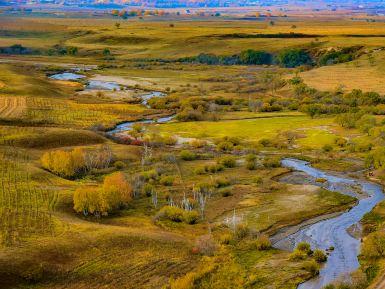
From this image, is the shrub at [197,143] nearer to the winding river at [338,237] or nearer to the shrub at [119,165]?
the shrub at [119,165]

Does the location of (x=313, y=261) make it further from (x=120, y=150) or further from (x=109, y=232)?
(x=120, y=150)

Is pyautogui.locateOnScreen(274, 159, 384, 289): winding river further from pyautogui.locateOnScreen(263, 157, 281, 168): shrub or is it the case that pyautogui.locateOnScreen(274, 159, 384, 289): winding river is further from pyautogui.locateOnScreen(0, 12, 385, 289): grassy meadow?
pyautogui.locateOnScreen(263, 157, 281, 168): shrub

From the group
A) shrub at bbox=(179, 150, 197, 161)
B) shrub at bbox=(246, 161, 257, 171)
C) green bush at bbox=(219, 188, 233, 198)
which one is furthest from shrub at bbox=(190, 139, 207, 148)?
green bush at bbox=(219, 188, 233, 198)

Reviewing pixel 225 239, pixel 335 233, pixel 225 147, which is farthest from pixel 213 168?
pixel 225 239

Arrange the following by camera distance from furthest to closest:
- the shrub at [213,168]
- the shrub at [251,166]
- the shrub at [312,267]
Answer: the shrub at [251,166], the shrub at [213,168], the shrub at [312,267]

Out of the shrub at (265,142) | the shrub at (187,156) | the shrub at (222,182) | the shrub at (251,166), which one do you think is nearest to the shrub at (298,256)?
the shrub at (222,182)

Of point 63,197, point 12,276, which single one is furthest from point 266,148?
point 12,276
